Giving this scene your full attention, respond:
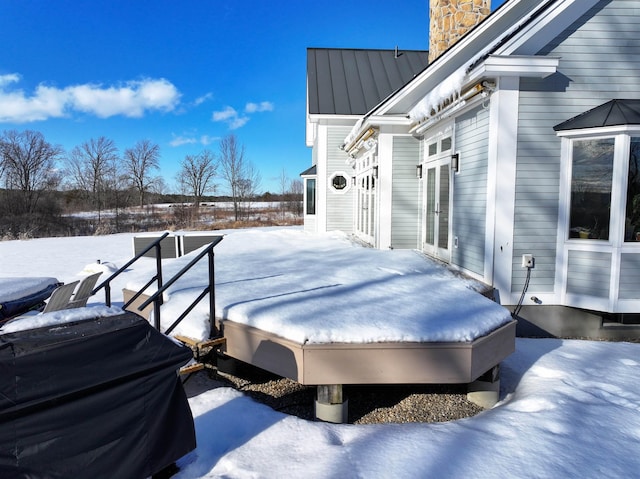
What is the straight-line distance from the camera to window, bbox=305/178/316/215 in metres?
14.4

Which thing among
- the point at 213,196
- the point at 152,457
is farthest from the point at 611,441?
the point at 213,196

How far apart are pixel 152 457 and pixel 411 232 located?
6361 millimetres

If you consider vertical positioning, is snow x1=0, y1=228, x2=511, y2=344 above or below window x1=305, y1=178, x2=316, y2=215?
below

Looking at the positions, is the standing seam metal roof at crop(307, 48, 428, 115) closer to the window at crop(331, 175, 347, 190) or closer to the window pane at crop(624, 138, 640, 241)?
the window at crop(331, 175, 347, 190)

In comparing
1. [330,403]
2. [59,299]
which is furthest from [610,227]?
[59,299]

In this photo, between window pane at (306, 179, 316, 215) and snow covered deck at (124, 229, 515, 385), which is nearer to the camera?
snow covered deck at (124, 229, 515, 385)

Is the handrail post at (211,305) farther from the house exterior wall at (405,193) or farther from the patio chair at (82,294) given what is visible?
the house exterior wall at (405,193)

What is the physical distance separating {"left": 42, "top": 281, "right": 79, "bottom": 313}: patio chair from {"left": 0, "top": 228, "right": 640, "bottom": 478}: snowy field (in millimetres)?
1043

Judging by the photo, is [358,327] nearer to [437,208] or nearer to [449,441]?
[449,441]

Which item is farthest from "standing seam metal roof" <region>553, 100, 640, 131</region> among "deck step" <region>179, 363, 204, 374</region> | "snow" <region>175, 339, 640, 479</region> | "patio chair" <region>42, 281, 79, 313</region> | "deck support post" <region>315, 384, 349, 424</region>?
"patio chair" <region>42, 281, 79, 313</region>

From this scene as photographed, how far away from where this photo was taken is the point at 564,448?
236 centimetres

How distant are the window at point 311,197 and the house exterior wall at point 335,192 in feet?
6.85

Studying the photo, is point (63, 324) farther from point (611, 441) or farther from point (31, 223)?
point (31, 223)

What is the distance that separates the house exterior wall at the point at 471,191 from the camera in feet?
16.6
